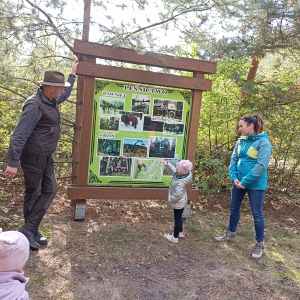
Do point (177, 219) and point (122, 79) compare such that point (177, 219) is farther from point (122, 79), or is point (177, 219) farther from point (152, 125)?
point (122, 79)

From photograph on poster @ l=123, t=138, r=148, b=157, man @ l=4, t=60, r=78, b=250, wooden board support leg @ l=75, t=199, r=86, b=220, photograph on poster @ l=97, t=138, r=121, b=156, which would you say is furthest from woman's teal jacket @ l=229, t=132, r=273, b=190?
man @ l=4, t=60, r=78, b=250

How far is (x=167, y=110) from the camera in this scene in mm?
4551

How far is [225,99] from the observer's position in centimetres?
594

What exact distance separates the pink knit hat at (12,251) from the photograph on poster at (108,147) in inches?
105

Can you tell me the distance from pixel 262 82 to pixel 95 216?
466 centimetres

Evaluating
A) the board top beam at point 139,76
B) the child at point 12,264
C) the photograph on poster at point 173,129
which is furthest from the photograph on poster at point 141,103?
the child at point 12,264

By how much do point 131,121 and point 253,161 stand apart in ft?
6.21

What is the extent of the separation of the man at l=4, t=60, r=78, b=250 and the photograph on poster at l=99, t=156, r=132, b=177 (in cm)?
96

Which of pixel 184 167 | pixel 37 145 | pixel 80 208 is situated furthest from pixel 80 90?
pixel 184 167

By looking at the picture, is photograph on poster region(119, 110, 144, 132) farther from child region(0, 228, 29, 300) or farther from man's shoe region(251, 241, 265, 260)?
child region(0, 228, 29, 300)

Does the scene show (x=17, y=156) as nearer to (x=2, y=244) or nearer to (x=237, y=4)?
(x=2, y=244)

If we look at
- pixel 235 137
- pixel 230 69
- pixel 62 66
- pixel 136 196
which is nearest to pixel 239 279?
pixel 136 196

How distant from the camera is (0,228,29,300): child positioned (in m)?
1.61

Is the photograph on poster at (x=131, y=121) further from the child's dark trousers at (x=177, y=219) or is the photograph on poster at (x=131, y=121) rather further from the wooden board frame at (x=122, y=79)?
the child's dark trousers at (x=177, y=219)
